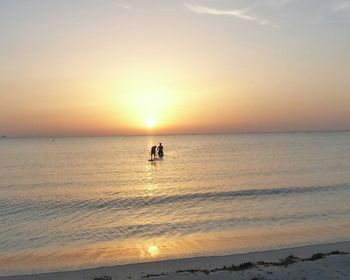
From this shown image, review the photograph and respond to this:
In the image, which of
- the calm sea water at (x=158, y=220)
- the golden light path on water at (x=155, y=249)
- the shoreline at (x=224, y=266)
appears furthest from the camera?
the calm sea water at (x=158, y=220)

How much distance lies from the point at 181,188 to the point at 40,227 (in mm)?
15270

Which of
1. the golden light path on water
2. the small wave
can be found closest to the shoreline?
the golden light path on water

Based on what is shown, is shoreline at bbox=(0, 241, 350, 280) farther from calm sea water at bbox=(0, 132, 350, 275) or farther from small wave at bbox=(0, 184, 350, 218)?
small wave at bbox=(0, 184, 350, 218)

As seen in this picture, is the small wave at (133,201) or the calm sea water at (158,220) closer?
the calm sea water at (158,220)

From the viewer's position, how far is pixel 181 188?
3278 centimetres

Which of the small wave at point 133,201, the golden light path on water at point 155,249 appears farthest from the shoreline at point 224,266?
the small wave at point 133,201

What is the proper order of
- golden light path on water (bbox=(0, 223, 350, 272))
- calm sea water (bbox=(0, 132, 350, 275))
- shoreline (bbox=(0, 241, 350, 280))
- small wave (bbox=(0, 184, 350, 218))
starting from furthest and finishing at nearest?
small wave (bbox=(0, 184, 350, 218))
calm sea water (bbox=(0, 132, 350, 275))
golden light path on water (bbox=(0, 223, 350, 272))
shoreline (bbox=(0, 241, 350, 280))

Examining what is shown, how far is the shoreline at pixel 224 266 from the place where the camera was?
36.8 feet

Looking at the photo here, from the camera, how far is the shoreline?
11.2 m

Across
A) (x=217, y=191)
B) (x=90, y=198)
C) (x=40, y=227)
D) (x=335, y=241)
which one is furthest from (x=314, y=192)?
(x=40, y=227)

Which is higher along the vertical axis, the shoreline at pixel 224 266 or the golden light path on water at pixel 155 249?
the shoreline at pixel 224 266

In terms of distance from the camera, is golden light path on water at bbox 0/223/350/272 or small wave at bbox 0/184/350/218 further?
small wave at bbox 0/184/350/218

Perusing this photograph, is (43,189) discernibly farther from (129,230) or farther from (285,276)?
(285,276)

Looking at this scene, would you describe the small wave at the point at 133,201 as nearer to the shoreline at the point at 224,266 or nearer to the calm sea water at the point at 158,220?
the calm sea water at the point at 158,220
